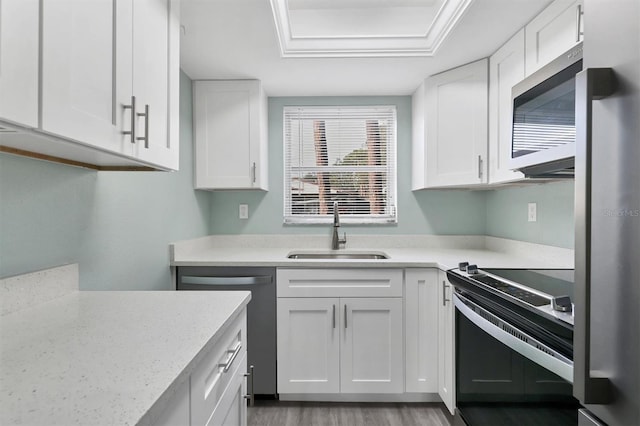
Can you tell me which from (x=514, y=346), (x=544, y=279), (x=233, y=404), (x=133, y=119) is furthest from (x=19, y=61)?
(x=544, y=279)

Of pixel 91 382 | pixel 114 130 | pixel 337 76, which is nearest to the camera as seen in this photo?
pixel 91 382

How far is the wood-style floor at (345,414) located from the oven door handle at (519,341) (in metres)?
0.90

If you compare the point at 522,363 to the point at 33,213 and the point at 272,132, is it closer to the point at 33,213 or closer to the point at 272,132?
the point at 33,213

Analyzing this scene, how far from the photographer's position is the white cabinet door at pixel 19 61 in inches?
22.7

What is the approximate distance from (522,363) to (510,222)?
1.54 meters

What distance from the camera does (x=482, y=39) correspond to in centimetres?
180

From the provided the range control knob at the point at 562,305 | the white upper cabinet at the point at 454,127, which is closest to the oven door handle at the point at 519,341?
the range control knob at the point at 562,305

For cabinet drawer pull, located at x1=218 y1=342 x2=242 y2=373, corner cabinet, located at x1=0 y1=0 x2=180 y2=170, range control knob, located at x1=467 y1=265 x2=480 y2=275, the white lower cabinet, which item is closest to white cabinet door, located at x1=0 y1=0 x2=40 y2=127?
corner cabinet, located at x1=0 y1=0 x2=180 y2=170

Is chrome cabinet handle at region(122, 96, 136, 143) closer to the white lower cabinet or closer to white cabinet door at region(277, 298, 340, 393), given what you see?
the white lower cabinet

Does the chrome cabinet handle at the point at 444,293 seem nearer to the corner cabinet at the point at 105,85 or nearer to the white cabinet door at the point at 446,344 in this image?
the white cabinet door at the point at 446,344

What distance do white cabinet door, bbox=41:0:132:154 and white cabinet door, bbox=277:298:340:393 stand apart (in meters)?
1.43

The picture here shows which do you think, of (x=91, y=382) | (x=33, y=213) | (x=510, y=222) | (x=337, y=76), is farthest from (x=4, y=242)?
(x=510, y=222)

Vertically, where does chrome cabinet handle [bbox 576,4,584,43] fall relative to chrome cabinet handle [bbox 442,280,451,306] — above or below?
above

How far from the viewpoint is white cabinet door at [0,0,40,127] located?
1.89 ft
